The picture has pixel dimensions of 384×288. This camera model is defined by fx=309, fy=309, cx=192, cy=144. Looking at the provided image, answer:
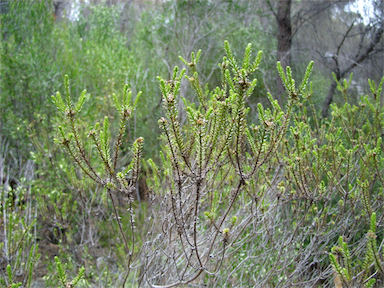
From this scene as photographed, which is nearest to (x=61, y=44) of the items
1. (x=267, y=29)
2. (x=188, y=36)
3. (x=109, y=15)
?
(x=188, y=36)

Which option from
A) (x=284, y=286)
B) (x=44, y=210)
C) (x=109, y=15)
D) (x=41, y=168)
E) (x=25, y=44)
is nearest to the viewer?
(x=284, y=286)

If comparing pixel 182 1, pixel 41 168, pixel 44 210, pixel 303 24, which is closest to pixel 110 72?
pixel 41 168

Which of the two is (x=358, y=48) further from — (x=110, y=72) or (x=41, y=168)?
(x=41, y=168)

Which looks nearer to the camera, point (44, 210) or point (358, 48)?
point (44, 210)

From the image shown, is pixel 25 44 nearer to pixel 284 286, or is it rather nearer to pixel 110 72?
pixel 110 72

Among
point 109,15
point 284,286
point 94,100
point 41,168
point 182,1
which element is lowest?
point 284,286

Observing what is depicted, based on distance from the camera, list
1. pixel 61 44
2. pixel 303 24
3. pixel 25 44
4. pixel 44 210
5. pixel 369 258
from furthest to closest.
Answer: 1. pixel 303 24
2. pixel 61 44
3. pixel 25 44
4. pixel 44 210
5. pixel 369 258

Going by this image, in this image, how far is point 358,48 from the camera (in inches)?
239

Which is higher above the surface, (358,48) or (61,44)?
(61,44)

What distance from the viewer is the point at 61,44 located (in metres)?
6.44

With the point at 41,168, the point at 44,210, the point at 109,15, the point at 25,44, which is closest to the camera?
the point at 44,210

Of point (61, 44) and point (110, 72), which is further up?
point (61, 44)

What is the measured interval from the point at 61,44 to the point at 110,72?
1.44m

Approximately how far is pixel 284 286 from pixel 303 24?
21.2 ft
